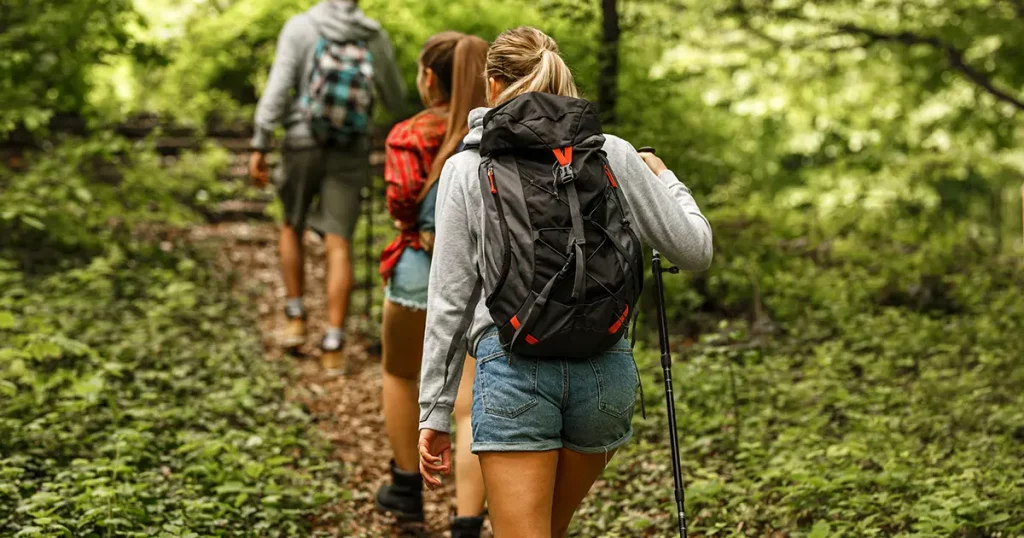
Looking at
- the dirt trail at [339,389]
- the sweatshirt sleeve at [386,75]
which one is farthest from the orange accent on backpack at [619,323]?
the sweatshirt sleeve at [386,75]

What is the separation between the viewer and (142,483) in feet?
14.6

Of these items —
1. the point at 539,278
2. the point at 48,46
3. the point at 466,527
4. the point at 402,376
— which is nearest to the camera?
the point at 539,278

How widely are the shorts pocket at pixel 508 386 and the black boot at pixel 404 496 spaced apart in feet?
6.93

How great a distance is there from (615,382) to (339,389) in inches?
172

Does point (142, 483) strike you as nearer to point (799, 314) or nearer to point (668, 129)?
point (668, 129)

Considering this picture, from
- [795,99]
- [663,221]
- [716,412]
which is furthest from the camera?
[795,99]

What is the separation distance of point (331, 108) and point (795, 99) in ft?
31.0

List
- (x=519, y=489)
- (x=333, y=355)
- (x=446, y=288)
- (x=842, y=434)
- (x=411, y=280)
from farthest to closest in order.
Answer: (x=333, y=355), (x=842, y=434), (x=411, y=280), (x=446, y=288), (x=519, y=489)

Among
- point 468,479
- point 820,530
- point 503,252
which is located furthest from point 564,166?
point 820,530

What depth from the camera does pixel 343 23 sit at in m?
6.84

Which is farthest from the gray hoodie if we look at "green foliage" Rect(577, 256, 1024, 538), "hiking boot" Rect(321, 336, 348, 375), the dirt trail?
"green foliage" Rect(577, 256, 1024, 538)

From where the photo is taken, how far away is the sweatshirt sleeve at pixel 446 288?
2.82 metres

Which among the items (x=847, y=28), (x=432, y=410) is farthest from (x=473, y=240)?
(x=847, y=28)

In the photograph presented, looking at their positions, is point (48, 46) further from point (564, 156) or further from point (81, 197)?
point (564, 156)
